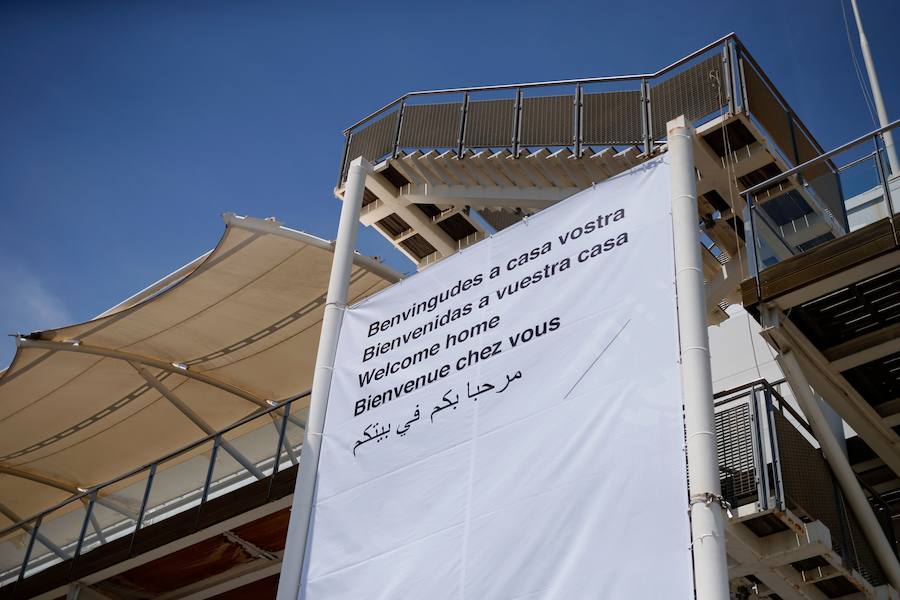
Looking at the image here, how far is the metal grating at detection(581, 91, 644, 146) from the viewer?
1265 cm

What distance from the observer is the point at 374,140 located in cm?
1432

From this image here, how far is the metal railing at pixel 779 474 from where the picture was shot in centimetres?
923

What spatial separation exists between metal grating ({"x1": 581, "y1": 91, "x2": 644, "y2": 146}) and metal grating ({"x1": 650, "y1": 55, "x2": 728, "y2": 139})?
225 mm

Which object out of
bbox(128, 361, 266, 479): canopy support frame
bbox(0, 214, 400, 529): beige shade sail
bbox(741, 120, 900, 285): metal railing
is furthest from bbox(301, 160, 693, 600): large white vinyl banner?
bbox(128, 361, 266, 479): canopy support frame

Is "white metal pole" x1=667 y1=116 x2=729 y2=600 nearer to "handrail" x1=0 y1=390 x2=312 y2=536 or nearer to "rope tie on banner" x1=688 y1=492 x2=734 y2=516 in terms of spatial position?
"rope tie on banner" x1=688 y1=492 x2=734 y2=516

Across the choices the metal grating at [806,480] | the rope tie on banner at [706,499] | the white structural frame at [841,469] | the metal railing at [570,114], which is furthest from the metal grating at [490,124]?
the rope tie on banner at [706,499]

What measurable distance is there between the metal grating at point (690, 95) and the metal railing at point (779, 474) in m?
3.49

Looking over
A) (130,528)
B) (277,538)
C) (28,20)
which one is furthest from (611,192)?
(28,20)

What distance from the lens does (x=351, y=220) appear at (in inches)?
496

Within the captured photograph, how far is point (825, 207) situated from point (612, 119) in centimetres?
344

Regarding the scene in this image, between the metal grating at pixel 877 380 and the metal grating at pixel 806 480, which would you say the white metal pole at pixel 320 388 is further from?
the metal grating at pixel 877 380

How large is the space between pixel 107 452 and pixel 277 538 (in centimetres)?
717

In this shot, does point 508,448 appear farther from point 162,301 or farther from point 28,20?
point 28,20

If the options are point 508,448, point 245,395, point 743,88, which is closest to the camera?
point 508,448
